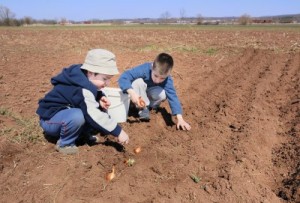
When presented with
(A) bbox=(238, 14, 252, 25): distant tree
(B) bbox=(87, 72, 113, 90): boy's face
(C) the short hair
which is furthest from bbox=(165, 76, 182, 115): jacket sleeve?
(A) bbox=(238, 14, 252, 25): distant tree

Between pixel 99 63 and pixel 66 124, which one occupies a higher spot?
pixel 99 63

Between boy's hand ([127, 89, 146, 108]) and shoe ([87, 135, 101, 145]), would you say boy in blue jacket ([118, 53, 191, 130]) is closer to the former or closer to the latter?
boy's hand ([127, 89, 146, 108])

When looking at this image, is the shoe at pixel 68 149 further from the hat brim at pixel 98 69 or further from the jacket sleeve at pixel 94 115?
the hat brim at pixel 98 69

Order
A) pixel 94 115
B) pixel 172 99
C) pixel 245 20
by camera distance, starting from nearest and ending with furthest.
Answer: pixel 94 115, pixel 172 99, pixel 245 20

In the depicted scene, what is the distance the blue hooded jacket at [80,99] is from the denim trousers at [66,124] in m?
0.07

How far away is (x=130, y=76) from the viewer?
5039 millimetres

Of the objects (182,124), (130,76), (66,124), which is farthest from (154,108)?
(66,124)

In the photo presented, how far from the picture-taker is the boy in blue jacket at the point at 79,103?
3711 millimetres

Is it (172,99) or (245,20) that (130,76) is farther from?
(245,20)

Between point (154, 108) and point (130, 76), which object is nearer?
point (130, 76)

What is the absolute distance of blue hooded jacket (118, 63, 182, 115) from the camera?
4871 millimetres

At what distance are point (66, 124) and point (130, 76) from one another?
4.88ft

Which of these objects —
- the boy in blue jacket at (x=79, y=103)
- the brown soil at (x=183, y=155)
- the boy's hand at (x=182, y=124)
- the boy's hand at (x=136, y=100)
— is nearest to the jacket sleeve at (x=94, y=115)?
the boy in blue jacket at (x=79, y=103)

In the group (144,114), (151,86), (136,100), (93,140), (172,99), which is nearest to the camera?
(93,140)
